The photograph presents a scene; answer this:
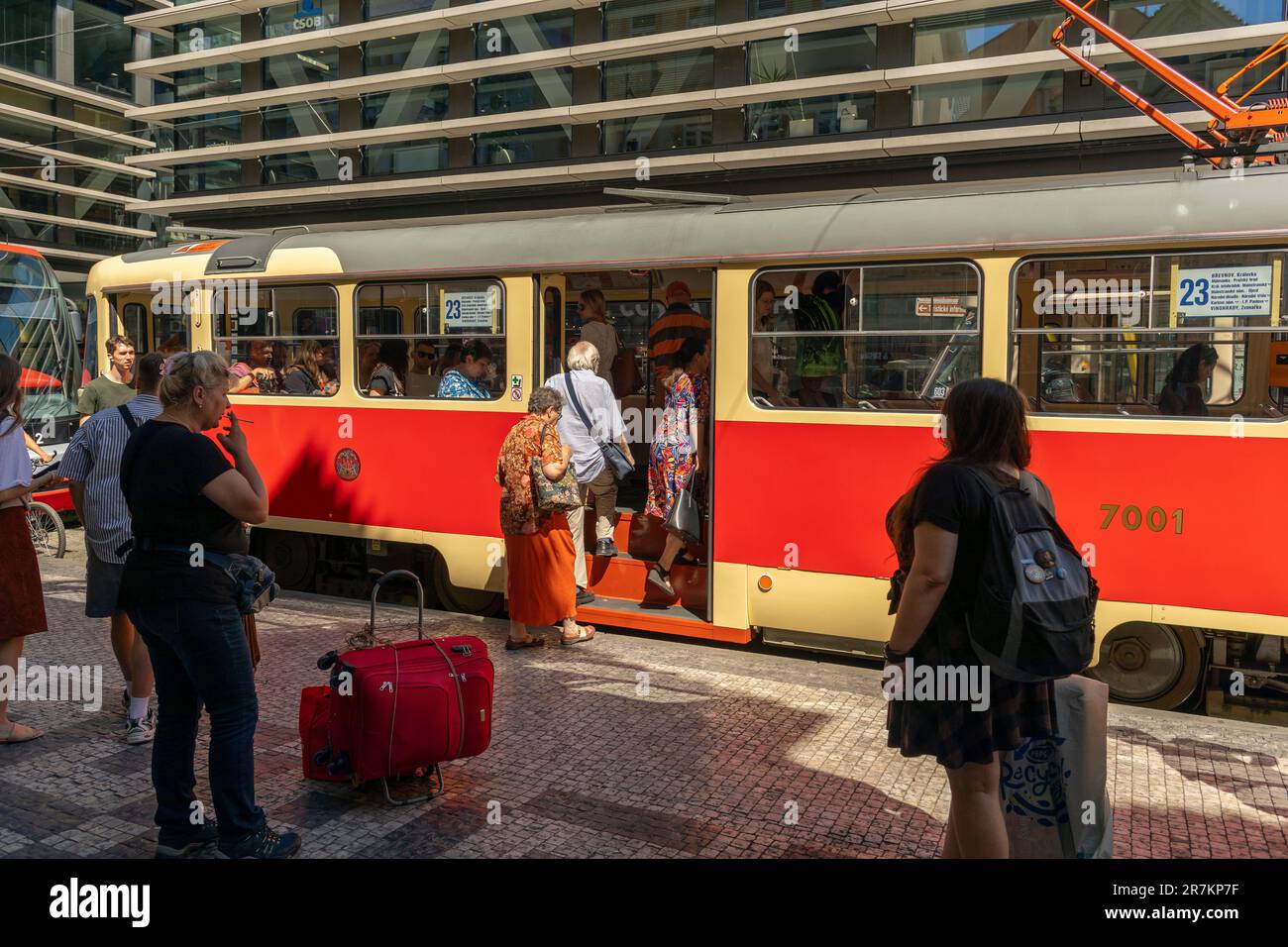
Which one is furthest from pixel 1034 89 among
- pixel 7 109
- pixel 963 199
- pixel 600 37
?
pixel 7 109

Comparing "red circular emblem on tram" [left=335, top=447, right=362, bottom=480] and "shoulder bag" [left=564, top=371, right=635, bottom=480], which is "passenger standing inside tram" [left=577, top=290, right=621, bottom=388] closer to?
"shoulder bag" [left=564, top=371, right=635, bottom=480]

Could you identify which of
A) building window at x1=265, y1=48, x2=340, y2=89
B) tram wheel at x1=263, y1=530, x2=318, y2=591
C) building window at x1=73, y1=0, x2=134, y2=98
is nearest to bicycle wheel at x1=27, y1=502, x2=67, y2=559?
tram wheel at x1=263, y1=530, x2=318, y2=591

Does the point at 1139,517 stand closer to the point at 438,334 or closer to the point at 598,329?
the point at 598,329

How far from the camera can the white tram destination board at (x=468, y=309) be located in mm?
8266

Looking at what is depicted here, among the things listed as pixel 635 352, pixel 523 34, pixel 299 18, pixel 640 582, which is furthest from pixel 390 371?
pixel 299 18

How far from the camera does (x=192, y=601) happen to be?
13.3ft

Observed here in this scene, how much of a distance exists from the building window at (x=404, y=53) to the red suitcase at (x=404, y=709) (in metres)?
26.4

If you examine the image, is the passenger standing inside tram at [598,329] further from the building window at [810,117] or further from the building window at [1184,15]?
the building window at [1184,15]

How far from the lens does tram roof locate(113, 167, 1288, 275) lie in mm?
6000

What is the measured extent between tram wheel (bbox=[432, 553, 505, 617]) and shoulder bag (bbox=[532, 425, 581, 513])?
1662mm

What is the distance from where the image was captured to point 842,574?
22.8ft

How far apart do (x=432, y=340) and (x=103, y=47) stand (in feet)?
148
